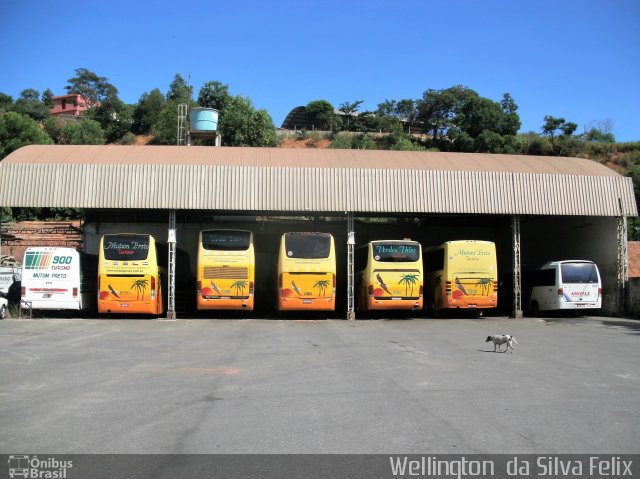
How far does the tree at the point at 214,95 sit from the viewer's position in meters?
72.2

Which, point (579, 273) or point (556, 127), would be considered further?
point (556, 127)

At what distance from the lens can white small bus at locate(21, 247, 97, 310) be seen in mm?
21641

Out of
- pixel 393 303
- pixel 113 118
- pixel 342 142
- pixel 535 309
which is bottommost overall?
pixel 535 309

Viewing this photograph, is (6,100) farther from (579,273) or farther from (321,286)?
(579,273)

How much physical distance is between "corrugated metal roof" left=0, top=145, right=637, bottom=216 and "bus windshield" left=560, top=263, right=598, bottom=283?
221cm

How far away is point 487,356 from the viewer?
1277 centimetres

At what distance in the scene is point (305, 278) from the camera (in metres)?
21.5

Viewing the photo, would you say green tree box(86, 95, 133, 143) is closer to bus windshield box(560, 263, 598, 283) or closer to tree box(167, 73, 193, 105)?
tree box(167, 73, 193, 105)

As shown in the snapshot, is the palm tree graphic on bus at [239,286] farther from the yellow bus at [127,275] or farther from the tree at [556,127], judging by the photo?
the tree at [556,127]

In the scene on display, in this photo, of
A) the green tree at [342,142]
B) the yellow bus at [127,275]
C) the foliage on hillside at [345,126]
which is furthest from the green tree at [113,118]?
the yellow bus at [127,275]

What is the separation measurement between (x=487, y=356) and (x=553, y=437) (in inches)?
247

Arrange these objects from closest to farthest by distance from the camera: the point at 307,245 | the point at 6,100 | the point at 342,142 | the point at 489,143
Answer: the point at 307,245 < the point at 489,143 < the point at 342,142 < the point at 6,100

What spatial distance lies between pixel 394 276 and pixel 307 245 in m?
3.49

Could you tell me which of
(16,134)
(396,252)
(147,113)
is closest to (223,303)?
(396,252)
